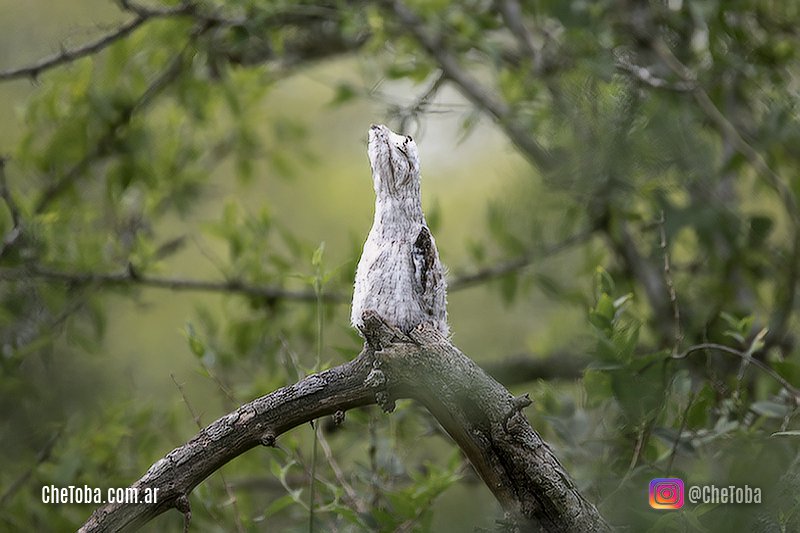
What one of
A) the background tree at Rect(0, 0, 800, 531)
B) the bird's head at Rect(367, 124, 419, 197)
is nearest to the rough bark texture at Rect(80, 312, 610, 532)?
the bird's head at Rect(367, 124, 419, 197)

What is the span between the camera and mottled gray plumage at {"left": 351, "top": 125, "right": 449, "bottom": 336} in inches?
30.2

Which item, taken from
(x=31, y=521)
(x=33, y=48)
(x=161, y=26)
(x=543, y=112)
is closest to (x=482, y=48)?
(x=543, y=112)

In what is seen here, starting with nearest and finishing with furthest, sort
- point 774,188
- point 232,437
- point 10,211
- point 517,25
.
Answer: point 232,437 < point 10,211 < point 774,188 < point 517,25

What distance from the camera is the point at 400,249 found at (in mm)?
781

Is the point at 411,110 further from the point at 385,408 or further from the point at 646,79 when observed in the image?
the point at 385,408

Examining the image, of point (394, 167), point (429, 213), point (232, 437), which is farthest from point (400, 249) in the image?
point (429, 213)

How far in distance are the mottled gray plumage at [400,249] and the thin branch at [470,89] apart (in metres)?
0.99

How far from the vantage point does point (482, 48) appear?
1.69 metres

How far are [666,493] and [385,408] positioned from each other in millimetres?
456

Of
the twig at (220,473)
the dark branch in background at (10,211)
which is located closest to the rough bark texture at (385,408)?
the twig at (220,473)

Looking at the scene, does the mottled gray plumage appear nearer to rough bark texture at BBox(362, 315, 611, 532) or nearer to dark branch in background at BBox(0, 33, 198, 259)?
rough bark texture at BBox(362, 315, 611, 532)

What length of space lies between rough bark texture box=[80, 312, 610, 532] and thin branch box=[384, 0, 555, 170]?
3.57ft

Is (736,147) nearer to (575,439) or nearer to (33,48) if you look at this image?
(575,439)

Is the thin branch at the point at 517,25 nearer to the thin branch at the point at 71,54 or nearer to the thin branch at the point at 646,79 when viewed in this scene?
the thin branch at the point at 646,79
